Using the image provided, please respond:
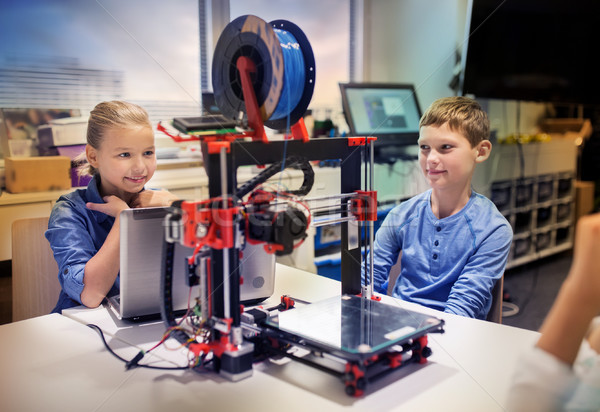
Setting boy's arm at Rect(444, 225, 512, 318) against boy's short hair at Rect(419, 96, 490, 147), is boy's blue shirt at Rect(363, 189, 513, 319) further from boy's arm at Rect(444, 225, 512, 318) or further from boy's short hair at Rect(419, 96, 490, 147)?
boy's short hair at Rect(419, 96, 490, 147)

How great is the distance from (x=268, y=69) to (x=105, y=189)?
93cm

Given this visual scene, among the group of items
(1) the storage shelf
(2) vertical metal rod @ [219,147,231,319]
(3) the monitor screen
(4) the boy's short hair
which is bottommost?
(1) the storage shelf

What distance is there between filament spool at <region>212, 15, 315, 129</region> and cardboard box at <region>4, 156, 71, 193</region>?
5.20 feet

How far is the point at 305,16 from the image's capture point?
3174 mm

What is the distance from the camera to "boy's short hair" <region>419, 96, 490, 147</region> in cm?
162

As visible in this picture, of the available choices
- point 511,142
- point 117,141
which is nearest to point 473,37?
point 511,142

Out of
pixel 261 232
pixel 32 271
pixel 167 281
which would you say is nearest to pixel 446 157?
pixel 261 232

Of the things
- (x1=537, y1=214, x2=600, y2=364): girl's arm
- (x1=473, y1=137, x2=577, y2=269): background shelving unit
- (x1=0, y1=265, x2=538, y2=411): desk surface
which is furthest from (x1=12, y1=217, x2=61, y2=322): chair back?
(x1=473, y1=137, x2=577, y2=269): background shelving unit

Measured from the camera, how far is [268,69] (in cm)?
105

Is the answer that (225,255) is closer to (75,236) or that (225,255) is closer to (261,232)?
(261,232)

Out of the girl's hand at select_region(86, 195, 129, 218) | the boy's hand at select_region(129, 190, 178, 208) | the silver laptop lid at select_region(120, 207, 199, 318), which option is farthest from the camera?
the boy's hand at select_region(129, 190, 178, 208)

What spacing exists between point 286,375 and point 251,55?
64cm

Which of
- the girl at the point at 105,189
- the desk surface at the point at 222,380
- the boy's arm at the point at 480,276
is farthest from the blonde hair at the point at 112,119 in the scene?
the boy's arm at the point at 480,276

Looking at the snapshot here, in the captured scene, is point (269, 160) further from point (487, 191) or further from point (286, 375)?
point (487, 191)
